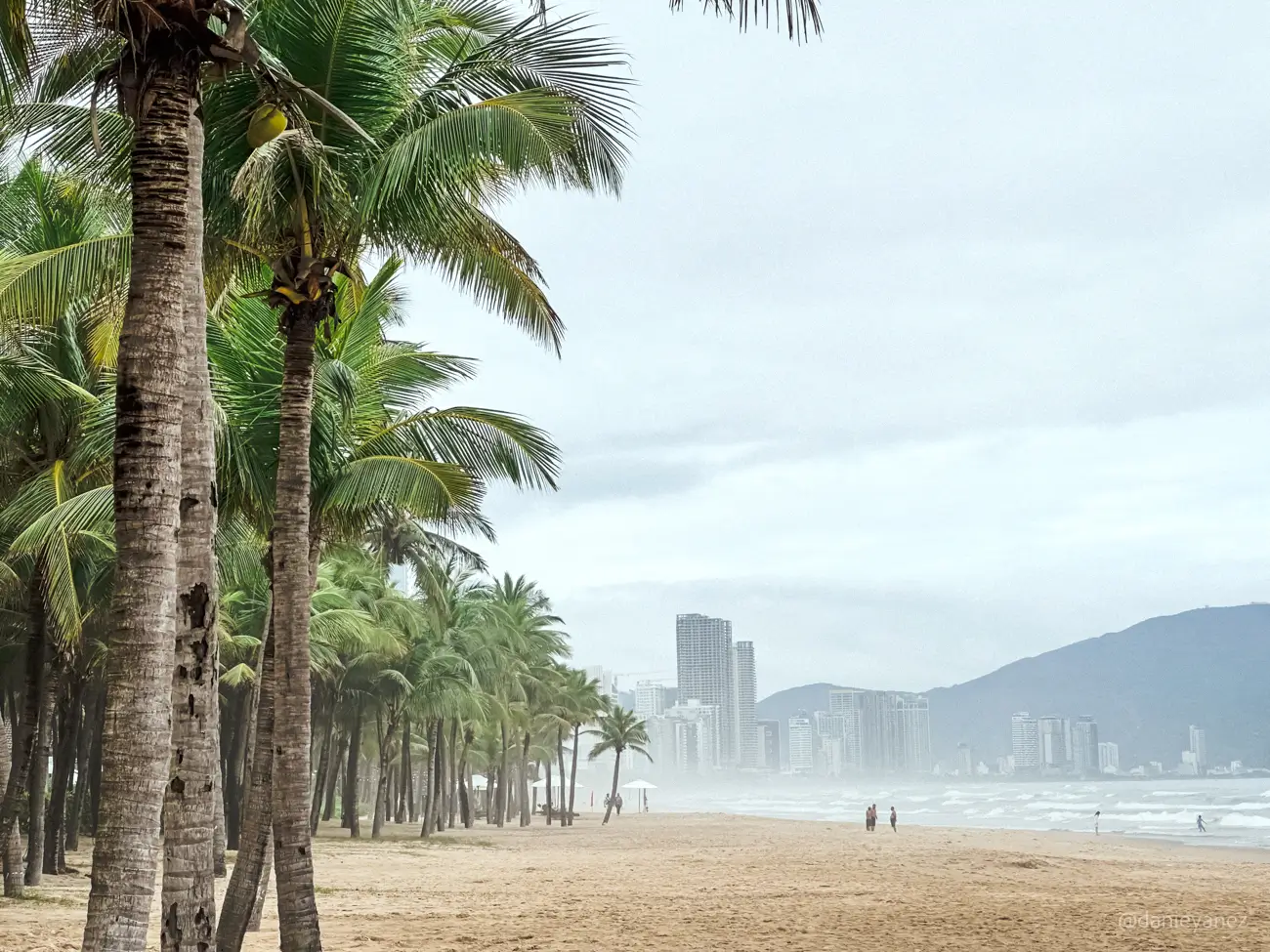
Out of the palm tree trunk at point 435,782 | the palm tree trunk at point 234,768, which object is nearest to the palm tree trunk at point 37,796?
the palm tree trunk at point 234,768

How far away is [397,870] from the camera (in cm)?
2347

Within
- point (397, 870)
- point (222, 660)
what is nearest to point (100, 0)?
point (397, 870)

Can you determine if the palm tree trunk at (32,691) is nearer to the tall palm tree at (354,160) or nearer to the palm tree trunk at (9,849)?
the palm tree trunk at (9,849)

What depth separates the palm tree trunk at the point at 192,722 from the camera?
6.27 m

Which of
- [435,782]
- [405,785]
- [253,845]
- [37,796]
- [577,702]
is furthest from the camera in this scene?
[577,702]

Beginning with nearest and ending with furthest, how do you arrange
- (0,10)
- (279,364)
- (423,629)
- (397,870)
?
(0,10) → (279,364) → (397,870) → (423,629)

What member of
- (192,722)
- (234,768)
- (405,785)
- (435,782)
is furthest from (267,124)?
(405,785)

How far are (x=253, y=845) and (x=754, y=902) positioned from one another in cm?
854

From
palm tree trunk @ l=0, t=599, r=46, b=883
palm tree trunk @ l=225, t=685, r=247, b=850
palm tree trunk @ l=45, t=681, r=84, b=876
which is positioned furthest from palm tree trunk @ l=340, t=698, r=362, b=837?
palm tree trunk @ l=0, t=599, r=46, b=883

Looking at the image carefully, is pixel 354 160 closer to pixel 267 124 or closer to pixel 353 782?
pixel 267 124

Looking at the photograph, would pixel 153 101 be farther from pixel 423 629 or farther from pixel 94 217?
pixel 423 629

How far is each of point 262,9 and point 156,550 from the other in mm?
4920

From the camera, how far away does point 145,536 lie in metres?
5.05

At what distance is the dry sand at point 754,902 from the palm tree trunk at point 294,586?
117 inches
